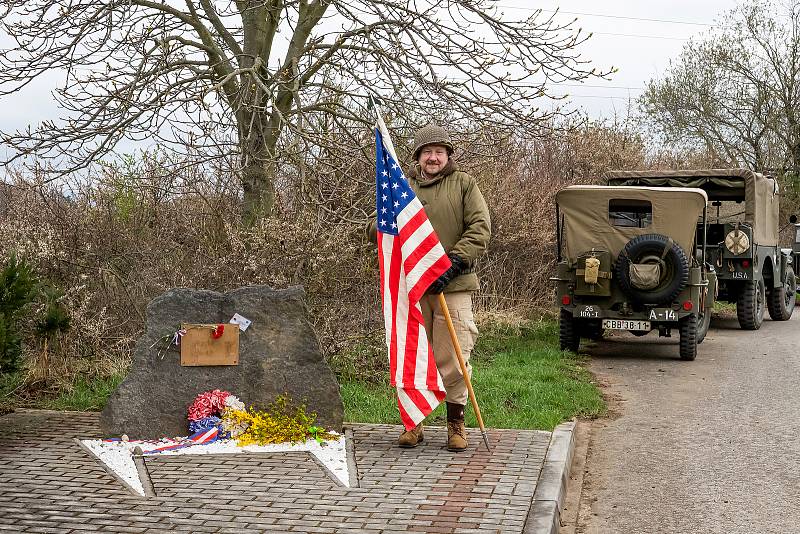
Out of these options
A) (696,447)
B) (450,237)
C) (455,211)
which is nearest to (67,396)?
(450,237)

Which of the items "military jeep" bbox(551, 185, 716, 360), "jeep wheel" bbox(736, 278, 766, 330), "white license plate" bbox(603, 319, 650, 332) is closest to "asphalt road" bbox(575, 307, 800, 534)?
"white license plate" bbox(603, 319, 650, 332)

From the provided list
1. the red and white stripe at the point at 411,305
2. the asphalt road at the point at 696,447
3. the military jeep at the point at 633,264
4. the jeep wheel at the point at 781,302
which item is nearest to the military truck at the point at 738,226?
the jeep wheel at the point at 781,302

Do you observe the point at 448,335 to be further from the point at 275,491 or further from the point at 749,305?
the point at 749,305

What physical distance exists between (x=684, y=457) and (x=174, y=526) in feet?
13.9

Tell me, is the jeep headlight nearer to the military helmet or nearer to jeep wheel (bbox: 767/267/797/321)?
jeep wheel (bbox: 767/267/797/321)

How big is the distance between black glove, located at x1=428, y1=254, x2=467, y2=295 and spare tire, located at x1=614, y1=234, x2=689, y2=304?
675 centimetres

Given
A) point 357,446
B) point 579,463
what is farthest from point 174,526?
point 579,463

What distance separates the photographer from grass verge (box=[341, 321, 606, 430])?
8.57m

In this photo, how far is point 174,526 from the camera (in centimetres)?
530

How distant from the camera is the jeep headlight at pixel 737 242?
56.0 feet

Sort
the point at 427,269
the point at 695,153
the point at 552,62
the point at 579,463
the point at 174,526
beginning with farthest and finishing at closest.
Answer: the point at 695,153
the point at 552,62
the point at 579,463
the point at 427,269
the point at 174,526

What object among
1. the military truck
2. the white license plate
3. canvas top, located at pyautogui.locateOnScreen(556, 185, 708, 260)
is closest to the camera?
the white license plate

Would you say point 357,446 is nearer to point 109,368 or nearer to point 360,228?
point 109,368

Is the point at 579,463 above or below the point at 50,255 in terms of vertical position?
below
